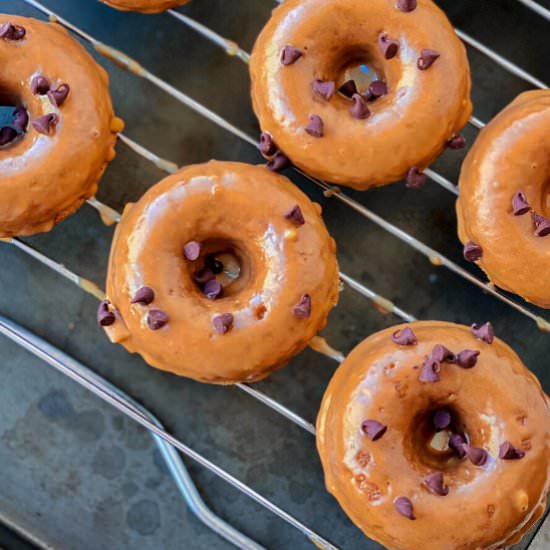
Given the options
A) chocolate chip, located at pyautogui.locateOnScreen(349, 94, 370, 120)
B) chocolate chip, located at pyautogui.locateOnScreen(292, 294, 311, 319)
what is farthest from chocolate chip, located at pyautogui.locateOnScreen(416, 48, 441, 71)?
chocolate chip, located at pyautogui.locateOnScreen(292, 294, 311, 319)

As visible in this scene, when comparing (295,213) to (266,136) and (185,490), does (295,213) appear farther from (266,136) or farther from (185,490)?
(185,490)

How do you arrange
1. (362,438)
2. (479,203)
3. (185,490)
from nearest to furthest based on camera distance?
1. (362,438)
2. (479,203)
3. (185,490)

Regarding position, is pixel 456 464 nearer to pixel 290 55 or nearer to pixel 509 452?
pixel 509 452

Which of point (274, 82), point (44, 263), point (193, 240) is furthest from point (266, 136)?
point (44, 263)

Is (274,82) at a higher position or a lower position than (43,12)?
higher

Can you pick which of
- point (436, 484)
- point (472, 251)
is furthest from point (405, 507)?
point (472, 251)

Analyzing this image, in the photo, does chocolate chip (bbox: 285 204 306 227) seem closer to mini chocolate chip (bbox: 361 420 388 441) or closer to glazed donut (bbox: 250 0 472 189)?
glazed donut (bbox: 250 0 472 189)
